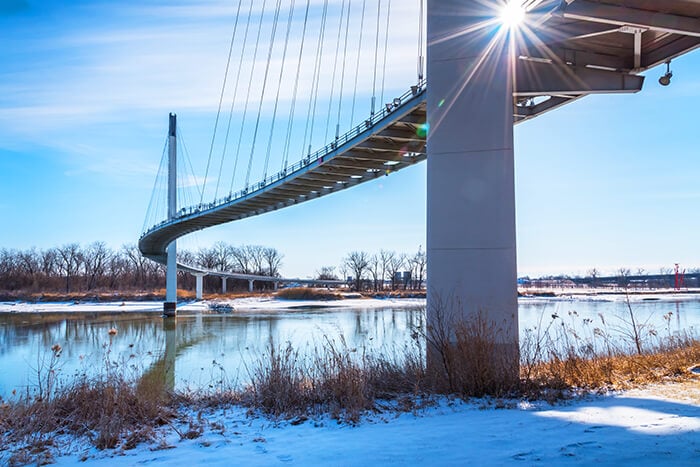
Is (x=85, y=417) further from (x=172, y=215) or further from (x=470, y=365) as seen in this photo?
(x=172, y=215)

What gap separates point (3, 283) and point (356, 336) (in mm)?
73594

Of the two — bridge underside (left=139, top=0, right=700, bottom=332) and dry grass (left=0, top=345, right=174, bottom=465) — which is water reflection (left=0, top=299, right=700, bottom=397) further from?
dry grass (left=0, top=345, right=174, bottom=465)

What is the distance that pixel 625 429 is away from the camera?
444cm

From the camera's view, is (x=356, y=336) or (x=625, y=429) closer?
(x=625, y=429)

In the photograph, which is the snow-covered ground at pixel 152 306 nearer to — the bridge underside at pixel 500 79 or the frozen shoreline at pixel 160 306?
the frozen shoreline at pixel 160 306

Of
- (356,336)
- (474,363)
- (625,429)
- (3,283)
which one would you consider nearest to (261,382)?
(474,363)

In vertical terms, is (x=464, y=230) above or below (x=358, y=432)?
above

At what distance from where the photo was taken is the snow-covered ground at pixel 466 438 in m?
3.94

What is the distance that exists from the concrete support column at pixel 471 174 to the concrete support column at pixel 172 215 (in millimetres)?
38778

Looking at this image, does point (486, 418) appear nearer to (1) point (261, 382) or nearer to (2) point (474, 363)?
Result: (2) point (474, 363)

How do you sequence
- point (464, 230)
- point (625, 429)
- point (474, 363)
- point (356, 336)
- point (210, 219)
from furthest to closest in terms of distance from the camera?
point (210, 219) → point (356, 336) → point (464, 230) → point (474, 363) → point (625, 429)

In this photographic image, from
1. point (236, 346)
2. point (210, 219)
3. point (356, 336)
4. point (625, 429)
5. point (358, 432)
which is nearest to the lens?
point (625, 429)

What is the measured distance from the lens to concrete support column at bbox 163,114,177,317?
148 feet

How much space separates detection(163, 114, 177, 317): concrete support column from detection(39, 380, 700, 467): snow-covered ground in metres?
41.1
